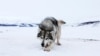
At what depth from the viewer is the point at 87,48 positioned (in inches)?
255

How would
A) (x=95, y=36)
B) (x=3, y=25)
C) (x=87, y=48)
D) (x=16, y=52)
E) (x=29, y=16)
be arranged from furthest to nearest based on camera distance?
1. (x=29, y=16)
2. (x=3, y=25)
3. (x=95, y=36)
4. (x=87, y=48)
5. (x=16, y=52)

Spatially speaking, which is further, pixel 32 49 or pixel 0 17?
pixel 0 17

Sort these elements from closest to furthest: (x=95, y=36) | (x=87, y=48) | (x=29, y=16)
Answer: (x=87, y=48) < (x=95, y=36) < (x=29, y=16)

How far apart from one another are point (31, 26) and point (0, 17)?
4.60 feet

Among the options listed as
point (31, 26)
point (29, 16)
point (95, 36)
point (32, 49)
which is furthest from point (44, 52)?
point (29, 16)

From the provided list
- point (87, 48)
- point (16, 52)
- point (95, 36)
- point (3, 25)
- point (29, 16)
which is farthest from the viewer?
point (29, 16)

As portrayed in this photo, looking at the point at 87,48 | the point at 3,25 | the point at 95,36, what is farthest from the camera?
the point at 3,25

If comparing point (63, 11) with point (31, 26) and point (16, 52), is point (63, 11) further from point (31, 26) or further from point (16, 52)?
point (16, 52)

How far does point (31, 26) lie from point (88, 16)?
2240 mm

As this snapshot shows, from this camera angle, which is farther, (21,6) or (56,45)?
(21,6)

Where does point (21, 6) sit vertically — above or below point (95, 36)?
above

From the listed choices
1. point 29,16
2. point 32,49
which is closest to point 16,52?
point 32,49

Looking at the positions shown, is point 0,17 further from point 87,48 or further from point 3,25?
point 87,48

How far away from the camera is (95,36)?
8.81 metres
